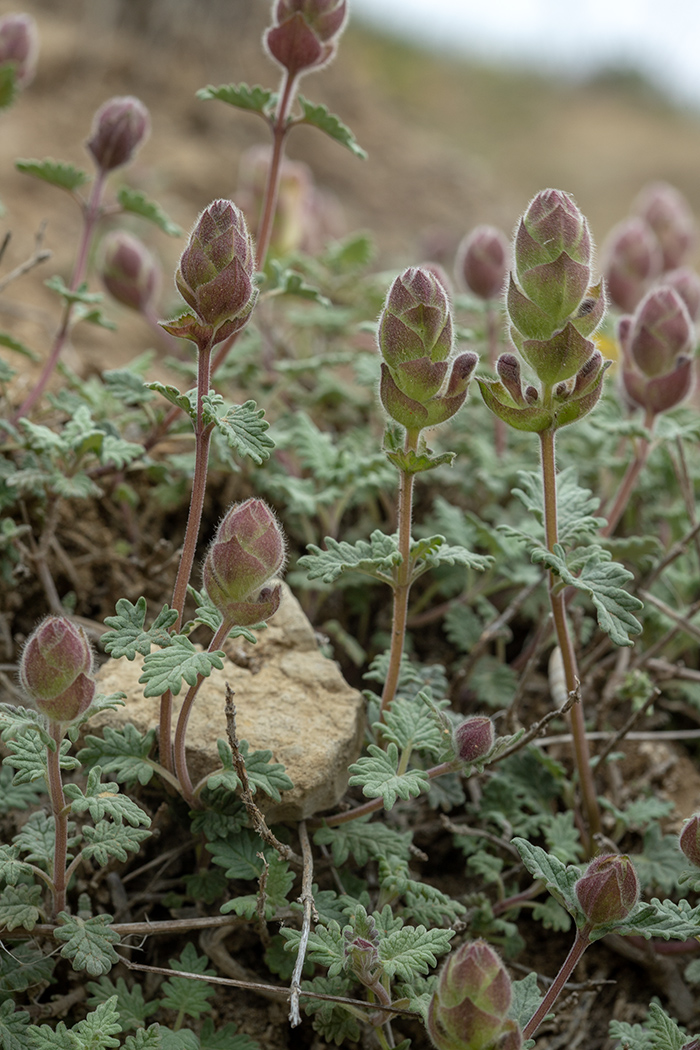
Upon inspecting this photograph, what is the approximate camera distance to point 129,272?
2588mm

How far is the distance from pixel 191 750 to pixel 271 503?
0.86 meters

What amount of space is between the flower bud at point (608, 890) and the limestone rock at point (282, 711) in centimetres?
50

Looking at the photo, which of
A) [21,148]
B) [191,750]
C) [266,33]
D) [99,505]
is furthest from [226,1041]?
[21,148]

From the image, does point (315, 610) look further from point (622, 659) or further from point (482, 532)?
point (622, 659)

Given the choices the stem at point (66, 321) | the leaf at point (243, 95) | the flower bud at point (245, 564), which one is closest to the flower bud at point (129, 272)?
the stem at point (66, 321)

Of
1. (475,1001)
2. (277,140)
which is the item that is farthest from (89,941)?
(277,140)

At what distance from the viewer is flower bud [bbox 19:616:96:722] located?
4.46 ft

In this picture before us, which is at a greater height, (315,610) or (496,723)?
(315,610)

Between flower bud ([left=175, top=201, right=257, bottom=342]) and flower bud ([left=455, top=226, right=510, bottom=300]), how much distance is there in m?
1.34

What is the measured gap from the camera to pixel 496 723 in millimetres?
2059

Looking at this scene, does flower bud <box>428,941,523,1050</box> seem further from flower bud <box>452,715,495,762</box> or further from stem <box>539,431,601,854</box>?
stem <box>539,431,601,854</box>

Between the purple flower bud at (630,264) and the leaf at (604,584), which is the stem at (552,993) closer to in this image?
the leaf at (604,584)

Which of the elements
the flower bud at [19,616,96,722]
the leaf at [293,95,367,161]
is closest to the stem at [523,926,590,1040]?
the flower bud at [19,616,96,722]

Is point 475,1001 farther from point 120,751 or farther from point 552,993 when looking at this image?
point 120,751
